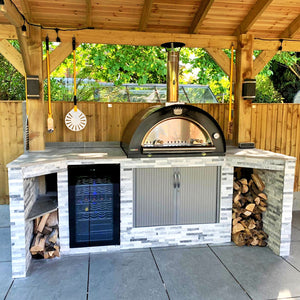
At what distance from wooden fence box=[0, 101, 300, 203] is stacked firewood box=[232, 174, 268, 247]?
4.24ft

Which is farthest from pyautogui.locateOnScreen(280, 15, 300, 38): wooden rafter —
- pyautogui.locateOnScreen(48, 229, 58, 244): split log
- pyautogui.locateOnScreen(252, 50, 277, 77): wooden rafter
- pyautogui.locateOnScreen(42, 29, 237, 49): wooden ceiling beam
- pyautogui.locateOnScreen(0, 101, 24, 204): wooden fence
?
pyautogui.locateOnScreen(48, 229, 58, 244): split log

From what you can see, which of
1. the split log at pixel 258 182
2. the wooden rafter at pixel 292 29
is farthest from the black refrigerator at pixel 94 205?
the wooden rafter at pixel 292 29

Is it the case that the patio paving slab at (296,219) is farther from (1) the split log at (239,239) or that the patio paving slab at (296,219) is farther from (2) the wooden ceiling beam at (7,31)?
(2) the wooden ceiling beam at (7,31)

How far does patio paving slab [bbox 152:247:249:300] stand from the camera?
104 inches

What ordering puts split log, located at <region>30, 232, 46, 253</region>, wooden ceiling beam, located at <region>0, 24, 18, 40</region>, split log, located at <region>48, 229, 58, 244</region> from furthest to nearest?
wooden ceiling beam, located at <region>0, 24, 18, 40</region>, split log, located at <region>48, 229, 58, 244</region>, split log, located at <region>30, 232, 46, 253</region>

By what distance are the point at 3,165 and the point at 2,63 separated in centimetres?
451

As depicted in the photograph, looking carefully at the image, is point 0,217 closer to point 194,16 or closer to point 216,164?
point 216,164

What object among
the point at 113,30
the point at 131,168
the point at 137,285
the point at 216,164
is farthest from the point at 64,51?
the point at 137,285

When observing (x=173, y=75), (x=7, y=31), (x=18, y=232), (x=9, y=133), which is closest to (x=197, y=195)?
(x=173, y=75)

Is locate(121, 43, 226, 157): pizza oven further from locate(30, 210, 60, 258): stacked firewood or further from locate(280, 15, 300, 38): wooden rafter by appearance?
locate(280, 15, 300, 38): wooden rafter

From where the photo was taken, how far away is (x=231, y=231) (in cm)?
372

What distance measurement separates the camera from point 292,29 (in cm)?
434

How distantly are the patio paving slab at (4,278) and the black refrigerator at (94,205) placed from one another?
67cm

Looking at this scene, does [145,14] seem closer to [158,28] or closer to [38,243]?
[158,28]
